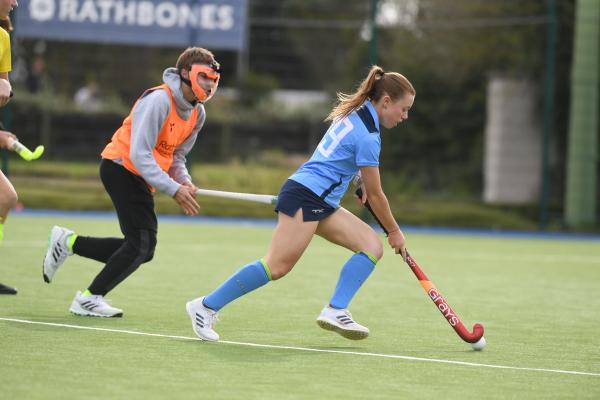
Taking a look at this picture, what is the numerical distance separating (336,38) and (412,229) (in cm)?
1768

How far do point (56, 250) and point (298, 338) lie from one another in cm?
202

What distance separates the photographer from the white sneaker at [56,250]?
7.97 metres

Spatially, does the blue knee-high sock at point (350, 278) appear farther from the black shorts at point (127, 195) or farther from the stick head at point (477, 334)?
the black shorts at point (127, 195)

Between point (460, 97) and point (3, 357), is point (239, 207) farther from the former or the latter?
point (3, 357)

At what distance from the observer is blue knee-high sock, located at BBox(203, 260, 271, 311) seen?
6684mm

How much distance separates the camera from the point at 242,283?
671cm

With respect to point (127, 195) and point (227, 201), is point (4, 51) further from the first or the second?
point (227, 201)

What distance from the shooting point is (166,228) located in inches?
662

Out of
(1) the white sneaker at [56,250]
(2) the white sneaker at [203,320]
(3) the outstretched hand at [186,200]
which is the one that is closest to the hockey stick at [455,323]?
(3) the outstretched hand at [186,200]

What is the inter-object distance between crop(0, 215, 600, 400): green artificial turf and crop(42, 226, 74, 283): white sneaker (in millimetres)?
294

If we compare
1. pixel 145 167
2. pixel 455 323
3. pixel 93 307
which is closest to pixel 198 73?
pixel 145 167

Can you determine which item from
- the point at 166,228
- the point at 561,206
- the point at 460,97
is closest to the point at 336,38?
the point at 460,97

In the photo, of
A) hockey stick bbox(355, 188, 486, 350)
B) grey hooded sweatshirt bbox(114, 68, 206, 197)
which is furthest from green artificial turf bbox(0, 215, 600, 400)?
grey hooded sweatshirt bbox(114, 68, 206, 197)

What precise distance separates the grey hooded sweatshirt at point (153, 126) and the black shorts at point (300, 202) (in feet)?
2.44
